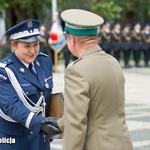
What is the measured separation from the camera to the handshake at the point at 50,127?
394 centimetres

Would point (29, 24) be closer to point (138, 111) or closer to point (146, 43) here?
point (138, 111)

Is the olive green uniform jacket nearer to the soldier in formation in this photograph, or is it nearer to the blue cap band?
the blue cap band

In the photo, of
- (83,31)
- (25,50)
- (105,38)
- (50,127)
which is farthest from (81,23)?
(105,38)

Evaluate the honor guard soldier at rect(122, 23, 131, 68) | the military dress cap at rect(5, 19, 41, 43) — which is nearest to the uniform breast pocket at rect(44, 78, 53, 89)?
the military dress cap at rect(5, 19, 41, 43)

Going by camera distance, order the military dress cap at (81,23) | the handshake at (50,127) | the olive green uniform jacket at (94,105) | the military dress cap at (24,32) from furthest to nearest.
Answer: the military dress cap at (24,32), the handshake at (50,127), the military dress cap at (81,23), the olive green uniform jacket at (94,105)

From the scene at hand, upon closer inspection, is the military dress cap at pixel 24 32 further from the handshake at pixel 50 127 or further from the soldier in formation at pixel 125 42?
the soldier in formation at pixel 125 42

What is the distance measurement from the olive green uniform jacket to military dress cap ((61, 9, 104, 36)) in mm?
112

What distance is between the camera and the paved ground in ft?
27.2

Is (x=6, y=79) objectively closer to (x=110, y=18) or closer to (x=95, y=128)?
(x=95, y=128)

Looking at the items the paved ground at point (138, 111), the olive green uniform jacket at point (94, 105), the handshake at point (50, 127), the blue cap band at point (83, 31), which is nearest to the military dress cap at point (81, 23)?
the blue cap band at point (83, 31)

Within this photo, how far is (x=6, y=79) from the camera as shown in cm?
417

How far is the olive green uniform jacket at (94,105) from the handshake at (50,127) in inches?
19.3

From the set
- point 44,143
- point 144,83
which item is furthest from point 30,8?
point 44,143

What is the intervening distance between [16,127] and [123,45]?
21292 mm
